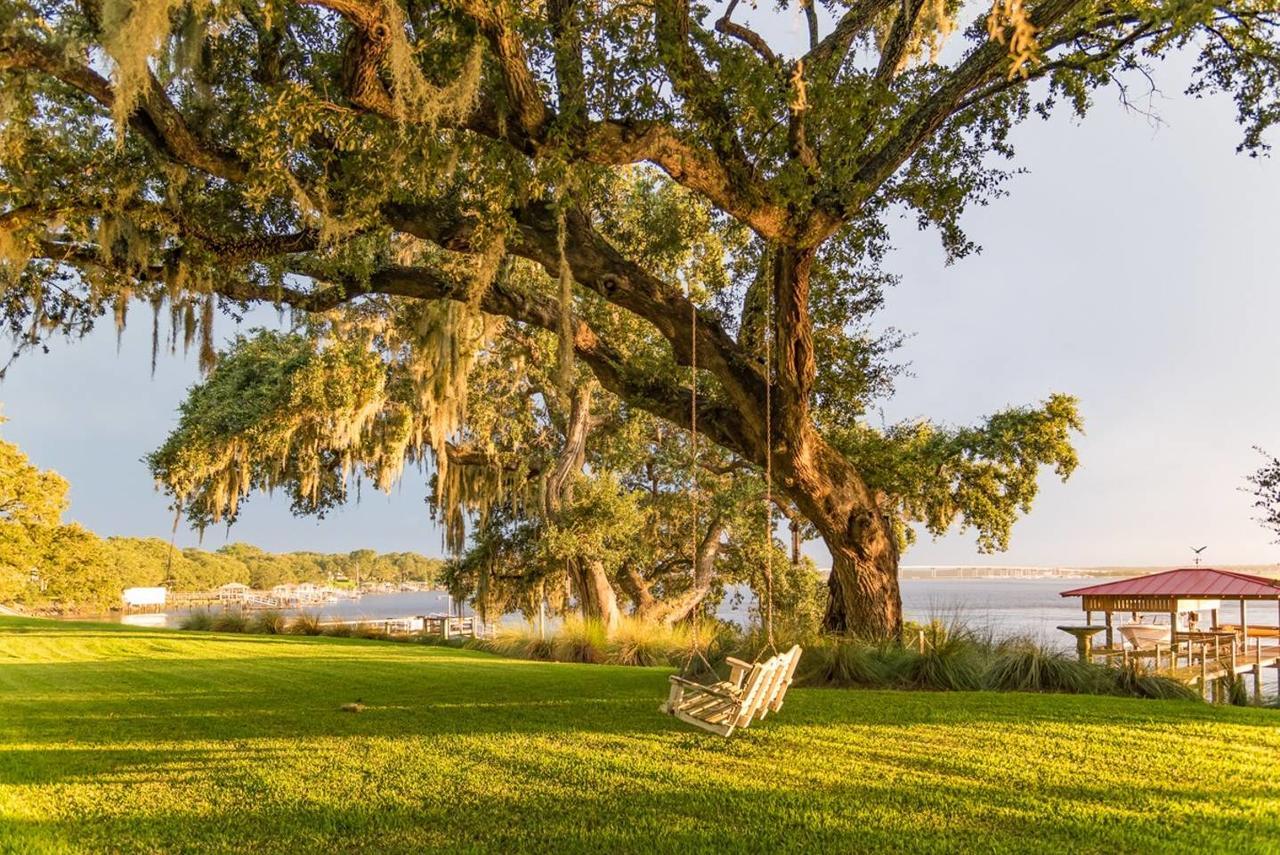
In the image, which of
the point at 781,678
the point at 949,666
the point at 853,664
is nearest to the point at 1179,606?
the point at 949,666

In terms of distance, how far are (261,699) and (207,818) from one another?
169 inches

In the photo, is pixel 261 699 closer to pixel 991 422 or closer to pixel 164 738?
pixel 164 738

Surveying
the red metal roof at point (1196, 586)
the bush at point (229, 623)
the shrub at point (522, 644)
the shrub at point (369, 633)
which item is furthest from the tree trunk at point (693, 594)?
the bush at point (229, 623)

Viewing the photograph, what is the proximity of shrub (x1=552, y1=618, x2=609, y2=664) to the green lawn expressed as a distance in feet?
15.9

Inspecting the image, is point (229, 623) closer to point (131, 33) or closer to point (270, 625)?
point (270, 625)

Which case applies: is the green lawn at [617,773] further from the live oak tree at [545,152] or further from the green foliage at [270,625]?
the green foliage at [270,625]

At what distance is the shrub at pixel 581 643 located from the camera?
45.3 ft

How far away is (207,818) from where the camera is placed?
453 cm

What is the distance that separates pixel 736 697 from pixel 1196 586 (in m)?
9.77

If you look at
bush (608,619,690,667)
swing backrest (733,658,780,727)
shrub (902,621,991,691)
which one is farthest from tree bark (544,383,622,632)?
swing backrest (733,658,780,727)

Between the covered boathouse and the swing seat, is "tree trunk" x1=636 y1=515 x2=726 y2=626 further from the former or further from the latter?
the swing seat

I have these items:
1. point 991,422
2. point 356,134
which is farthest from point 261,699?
point 991,422

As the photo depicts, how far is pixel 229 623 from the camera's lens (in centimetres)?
1925

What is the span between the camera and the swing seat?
5445 millimetres
